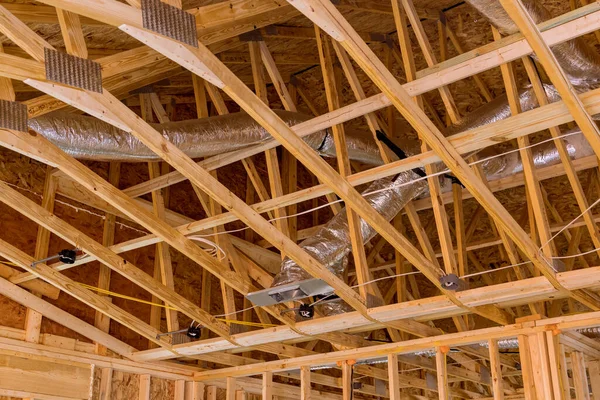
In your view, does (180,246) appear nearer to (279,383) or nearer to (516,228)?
(516,228)

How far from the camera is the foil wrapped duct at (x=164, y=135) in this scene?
5098 millimetres

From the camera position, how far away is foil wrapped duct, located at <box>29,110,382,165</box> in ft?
16.7

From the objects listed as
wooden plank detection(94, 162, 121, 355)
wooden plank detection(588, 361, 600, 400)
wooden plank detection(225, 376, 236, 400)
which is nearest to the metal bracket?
wooden plank detection(588, 361, 600, 400)

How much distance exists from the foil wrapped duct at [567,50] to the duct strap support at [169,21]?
1560 millimetres

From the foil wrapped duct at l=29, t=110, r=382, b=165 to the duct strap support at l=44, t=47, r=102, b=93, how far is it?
101 cm

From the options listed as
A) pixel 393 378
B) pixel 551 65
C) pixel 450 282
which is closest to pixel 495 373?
pixel 393 378

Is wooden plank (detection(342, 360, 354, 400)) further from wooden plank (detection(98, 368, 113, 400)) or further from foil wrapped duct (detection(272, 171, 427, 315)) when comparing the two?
wooden plank (detection(98, 368, 113, 400))

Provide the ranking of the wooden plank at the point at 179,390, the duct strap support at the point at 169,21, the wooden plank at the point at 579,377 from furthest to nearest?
the wooden plank at the point at 179,390 → the wooden plank at the point at 579,377 → the duct strap support at the point at 169,21

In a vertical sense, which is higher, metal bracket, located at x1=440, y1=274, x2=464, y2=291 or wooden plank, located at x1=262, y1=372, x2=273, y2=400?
metal bracket, located at x1=440, y1=274, x2=464, y2=291

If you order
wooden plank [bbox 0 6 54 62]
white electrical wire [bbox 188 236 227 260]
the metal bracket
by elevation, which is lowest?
the metal bracket

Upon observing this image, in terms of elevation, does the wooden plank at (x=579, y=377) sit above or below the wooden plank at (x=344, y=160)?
below

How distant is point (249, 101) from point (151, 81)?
2679 millimetres

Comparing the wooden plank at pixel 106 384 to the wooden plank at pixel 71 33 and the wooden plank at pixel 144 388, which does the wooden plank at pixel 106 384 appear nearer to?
the wooden plank at pixel 144 388

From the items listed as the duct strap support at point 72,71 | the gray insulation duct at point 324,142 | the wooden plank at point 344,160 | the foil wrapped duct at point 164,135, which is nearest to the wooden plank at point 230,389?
the gray insulation duct at point 324,142
